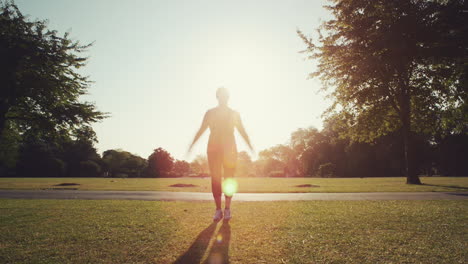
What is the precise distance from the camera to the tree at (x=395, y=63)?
46.5 ft

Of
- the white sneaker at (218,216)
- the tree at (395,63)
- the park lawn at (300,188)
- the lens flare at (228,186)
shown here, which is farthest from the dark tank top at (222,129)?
the tree at (395,63)

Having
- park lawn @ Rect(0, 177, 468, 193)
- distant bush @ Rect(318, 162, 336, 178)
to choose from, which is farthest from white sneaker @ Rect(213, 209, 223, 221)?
distant bush @ Rect(318, 162, 336, 178)

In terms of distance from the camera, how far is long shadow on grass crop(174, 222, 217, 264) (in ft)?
9.55

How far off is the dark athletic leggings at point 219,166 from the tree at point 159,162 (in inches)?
2916

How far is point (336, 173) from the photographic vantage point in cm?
5847

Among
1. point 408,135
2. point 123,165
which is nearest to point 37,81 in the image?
point 408,135

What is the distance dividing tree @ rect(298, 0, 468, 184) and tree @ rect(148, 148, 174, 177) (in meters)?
63.1

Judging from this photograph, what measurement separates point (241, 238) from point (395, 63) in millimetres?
16157

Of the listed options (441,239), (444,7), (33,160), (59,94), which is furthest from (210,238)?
(33,160)

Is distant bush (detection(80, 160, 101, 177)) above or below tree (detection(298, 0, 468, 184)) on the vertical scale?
below

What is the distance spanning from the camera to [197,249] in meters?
3.29

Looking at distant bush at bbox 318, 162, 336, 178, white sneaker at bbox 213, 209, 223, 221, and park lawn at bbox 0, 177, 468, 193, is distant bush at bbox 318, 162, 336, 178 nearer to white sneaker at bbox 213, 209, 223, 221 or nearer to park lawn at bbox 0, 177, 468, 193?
park lawn at bbox 0, 177, 468, 193

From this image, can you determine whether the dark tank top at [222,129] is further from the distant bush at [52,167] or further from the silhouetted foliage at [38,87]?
the distant bush at [52,167]

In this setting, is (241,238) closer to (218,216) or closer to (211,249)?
(211,249)
